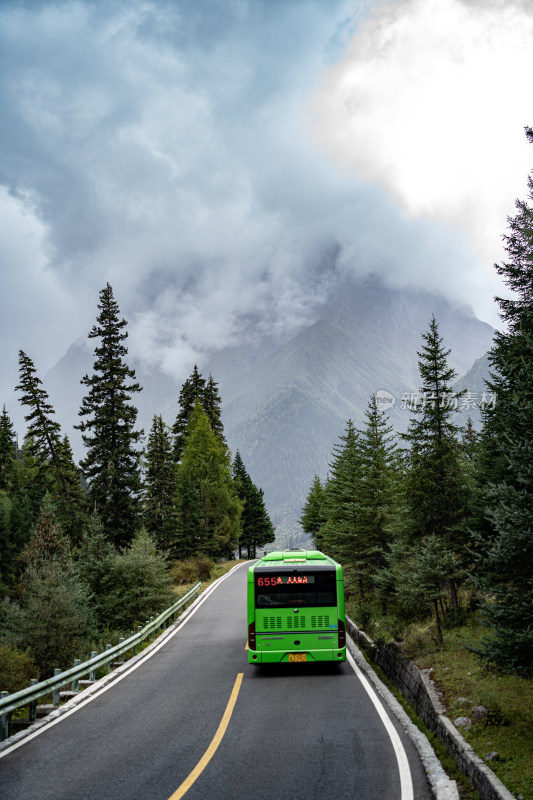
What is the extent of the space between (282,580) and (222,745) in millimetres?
6065

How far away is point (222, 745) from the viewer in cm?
902

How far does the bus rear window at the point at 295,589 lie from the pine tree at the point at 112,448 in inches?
925

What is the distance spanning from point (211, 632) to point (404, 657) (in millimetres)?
10644

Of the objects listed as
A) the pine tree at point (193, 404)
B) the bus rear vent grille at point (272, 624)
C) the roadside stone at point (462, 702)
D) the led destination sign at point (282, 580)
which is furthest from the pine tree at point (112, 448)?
the roadside stone at point (462, 702)

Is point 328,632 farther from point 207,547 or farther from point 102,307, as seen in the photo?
point 207,547

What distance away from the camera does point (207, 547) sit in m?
50.7

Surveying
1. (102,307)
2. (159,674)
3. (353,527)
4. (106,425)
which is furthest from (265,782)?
(102,307)

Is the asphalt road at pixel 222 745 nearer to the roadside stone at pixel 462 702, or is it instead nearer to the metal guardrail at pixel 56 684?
the metal guardrail at pixel 56 684

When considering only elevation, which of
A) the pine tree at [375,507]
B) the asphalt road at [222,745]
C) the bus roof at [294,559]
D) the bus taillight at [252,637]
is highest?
the pine tree at [375,507]

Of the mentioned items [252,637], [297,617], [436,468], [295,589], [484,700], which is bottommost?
[484,700]

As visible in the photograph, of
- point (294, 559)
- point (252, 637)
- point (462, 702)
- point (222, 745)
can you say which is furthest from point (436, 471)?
point (222, 745)

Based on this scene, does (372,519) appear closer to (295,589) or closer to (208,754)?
(295,589)

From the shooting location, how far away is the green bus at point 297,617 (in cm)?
1448

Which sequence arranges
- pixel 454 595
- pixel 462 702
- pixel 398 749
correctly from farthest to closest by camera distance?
pixel 454 595
pixel 462 702
pixel 398 749
